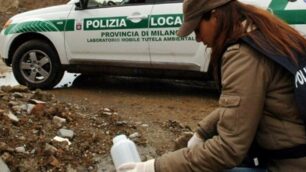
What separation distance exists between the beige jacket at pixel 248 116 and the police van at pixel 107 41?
16.5 feet

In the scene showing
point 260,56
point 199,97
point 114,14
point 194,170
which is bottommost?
point 199,97

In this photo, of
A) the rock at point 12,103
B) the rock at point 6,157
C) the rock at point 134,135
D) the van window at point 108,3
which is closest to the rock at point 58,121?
the rock at point 12,103

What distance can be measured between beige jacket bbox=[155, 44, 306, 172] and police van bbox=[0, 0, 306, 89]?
5.04m

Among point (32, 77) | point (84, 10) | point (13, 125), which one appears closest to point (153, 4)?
point (84, 10)

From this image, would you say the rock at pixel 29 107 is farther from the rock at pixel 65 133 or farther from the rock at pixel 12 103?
the rock at pixel 65 133

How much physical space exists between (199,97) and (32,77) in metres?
2.43

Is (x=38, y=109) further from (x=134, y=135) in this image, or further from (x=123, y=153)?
(x=123, y=153)

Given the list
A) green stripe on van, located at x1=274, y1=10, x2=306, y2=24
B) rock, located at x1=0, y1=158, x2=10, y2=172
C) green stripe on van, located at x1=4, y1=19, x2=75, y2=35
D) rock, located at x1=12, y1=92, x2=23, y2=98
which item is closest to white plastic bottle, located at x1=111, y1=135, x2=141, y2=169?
rock, located at x1=0, y1=158, x2=10, y2=172

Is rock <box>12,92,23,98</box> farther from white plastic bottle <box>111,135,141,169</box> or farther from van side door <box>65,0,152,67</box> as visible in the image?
white plastic bottle <box>111,135,141,169</box>

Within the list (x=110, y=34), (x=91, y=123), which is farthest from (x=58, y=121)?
(x=110, y=34)

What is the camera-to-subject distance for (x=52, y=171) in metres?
4.57

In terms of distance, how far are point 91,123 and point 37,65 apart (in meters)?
3.07

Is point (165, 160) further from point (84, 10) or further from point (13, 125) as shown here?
point (84, 10)

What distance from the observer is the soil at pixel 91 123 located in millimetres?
4746
